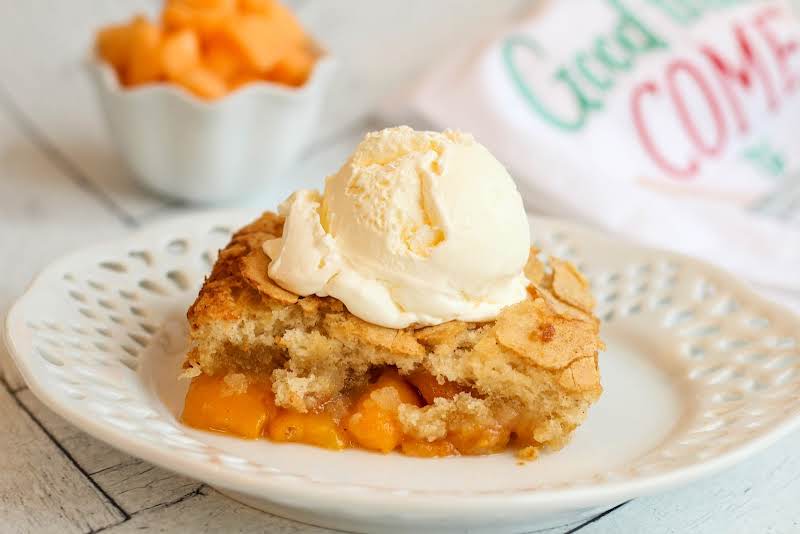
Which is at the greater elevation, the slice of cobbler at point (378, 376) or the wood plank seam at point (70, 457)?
the slice of cobbler at point (378, 376)

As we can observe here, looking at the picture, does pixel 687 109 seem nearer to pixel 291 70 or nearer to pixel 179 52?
pixel 291 70

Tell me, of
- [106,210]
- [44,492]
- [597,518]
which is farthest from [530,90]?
[44,492]

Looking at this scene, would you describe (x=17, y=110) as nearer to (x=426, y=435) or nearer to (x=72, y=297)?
(x=72, y=297)

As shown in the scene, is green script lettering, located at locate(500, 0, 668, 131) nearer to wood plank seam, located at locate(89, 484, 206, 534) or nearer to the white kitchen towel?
the white kitchen towel

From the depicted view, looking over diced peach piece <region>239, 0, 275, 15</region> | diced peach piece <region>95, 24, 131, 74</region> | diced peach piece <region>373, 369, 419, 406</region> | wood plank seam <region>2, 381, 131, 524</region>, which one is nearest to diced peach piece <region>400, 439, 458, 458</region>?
diced peach piece <region>373, 369, 419, 406</region>

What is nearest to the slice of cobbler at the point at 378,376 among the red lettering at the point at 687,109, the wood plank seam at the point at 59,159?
the wood plank seam at the point at 59,159

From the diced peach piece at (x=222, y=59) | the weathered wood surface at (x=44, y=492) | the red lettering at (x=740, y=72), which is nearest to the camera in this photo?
the weathered wood surface at (x=44, y=492)

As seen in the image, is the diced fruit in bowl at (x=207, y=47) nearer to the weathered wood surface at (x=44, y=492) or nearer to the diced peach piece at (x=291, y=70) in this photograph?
the diced peach piece at (x=291, y=70)
